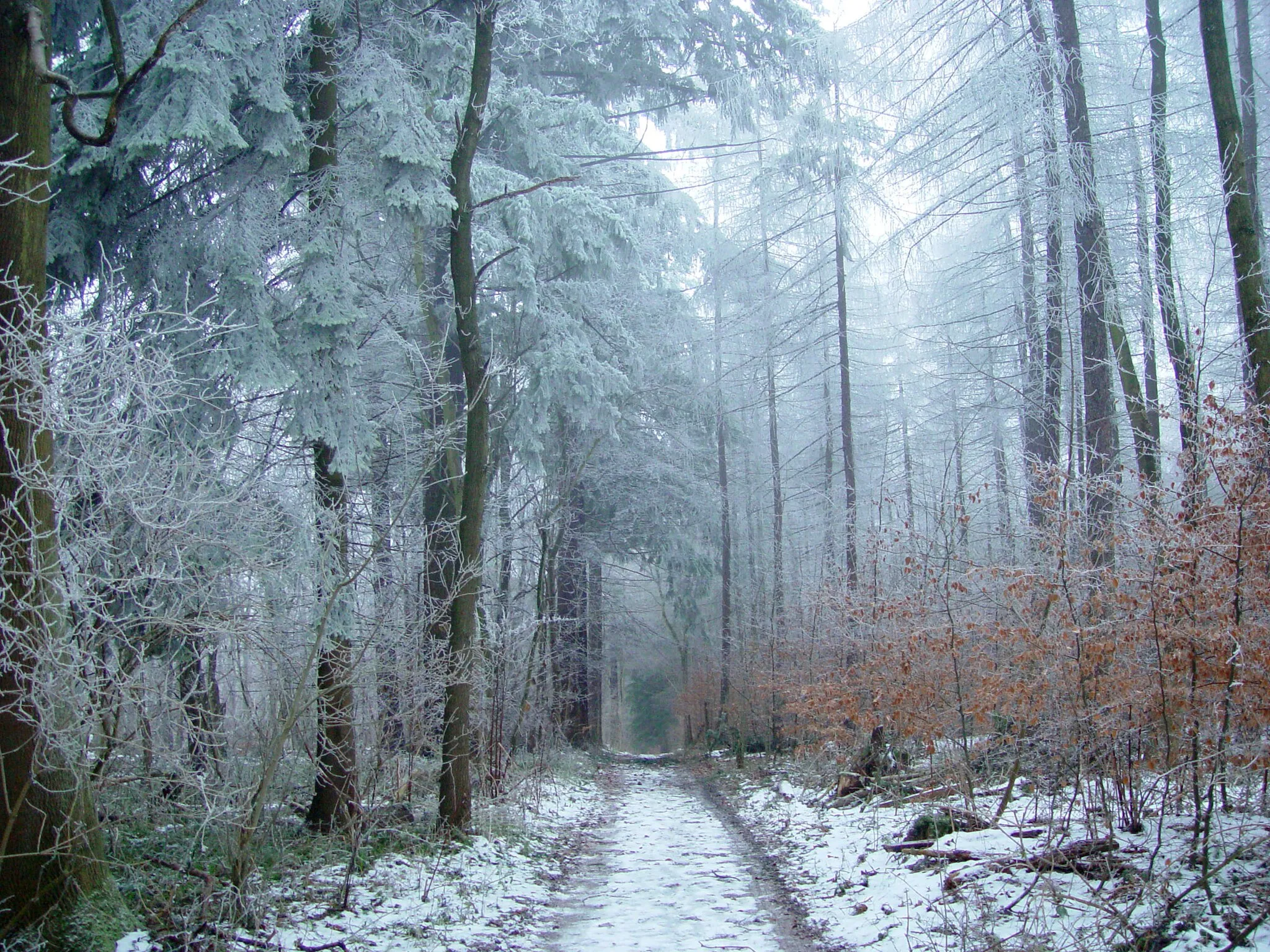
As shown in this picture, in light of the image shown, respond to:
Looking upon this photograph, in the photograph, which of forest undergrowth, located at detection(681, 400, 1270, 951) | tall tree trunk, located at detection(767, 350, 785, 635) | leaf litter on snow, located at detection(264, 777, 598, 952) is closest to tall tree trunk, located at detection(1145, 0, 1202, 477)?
forest undergrowth, located at detection(681, 400, 1270, 951)

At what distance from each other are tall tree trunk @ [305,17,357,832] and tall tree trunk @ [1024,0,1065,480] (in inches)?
225

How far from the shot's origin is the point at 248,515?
542 cm

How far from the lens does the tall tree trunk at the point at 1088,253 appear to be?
8914 millimetres

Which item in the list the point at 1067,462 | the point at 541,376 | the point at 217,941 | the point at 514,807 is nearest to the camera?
the point at 217,941

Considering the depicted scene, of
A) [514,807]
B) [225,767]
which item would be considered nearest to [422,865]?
[225,767]

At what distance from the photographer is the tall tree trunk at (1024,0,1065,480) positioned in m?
8.91

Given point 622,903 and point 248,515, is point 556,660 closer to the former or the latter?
point 622,903

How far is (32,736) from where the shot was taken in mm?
4395

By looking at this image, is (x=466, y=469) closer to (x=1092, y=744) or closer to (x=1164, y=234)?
(x=1092, y=744)

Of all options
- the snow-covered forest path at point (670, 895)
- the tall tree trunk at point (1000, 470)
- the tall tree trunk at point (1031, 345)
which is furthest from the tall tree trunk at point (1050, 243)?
the snow-covered forest path at point (670, 895)

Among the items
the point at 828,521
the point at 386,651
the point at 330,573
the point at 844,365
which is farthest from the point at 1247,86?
the point at 330,573

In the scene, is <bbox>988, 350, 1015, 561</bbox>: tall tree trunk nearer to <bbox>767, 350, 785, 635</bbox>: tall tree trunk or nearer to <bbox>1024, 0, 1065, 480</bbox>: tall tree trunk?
<bbox>1024, 0, 1065, 480</bbox>: tall tree trunk

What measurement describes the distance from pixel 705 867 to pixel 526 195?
8.07m

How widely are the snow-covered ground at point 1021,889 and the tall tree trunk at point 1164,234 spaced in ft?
8.19
